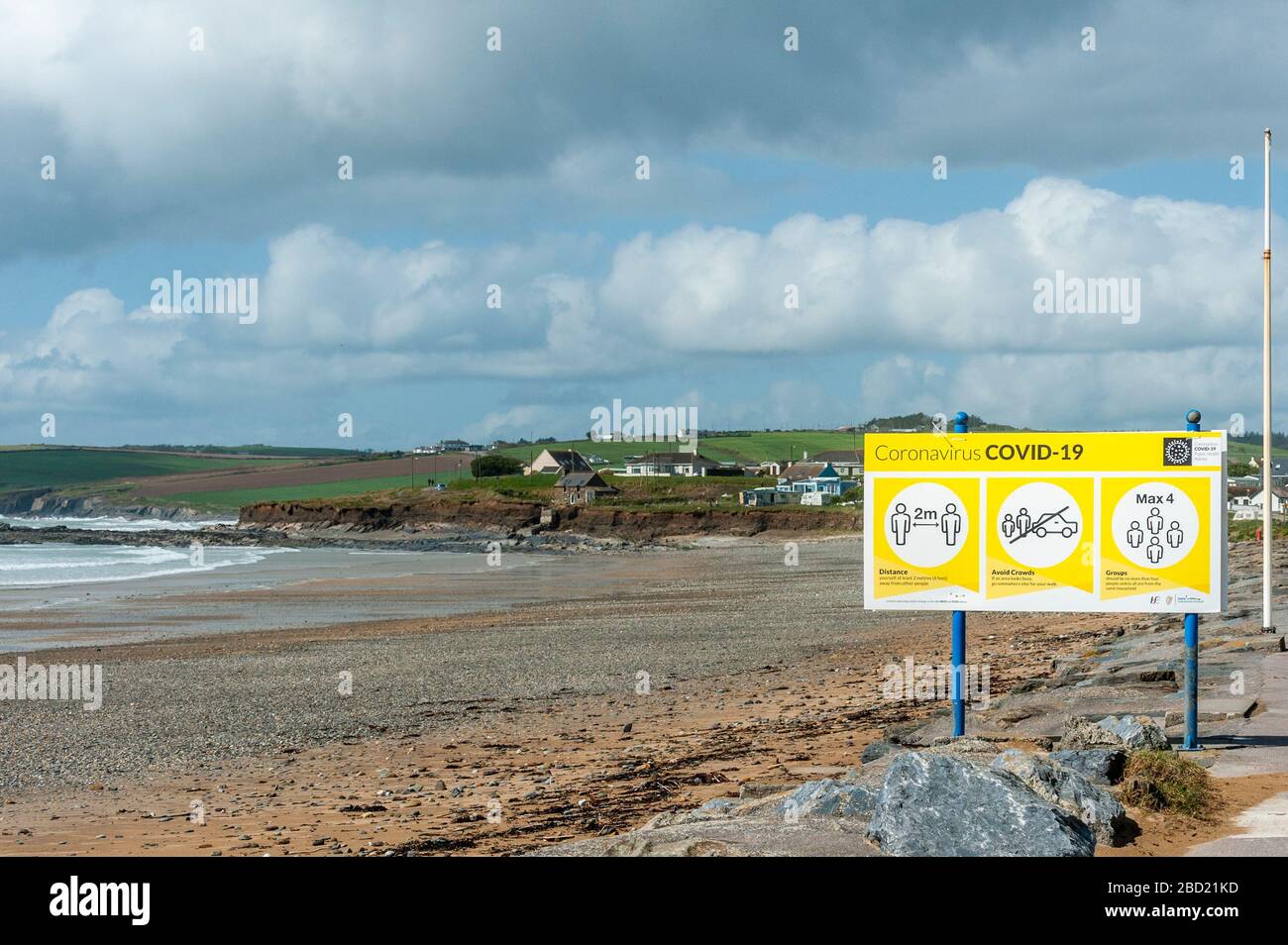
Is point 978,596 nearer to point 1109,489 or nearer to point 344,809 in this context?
point 1109,489

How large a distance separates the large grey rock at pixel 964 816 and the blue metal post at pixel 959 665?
9.95 ft

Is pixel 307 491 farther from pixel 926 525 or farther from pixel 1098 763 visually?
pixel 1098 763

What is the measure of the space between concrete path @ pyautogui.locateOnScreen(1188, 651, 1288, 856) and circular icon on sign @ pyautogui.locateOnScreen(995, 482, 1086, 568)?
1963 millimetres

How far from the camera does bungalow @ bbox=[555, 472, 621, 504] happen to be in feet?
389

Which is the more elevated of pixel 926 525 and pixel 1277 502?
pixel 926 525

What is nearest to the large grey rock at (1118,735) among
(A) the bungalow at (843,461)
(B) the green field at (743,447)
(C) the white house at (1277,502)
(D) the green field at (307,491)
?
(C) the white house at (1277,502)

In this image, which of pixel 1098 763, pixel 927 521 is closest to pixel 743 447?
pixel 927 521

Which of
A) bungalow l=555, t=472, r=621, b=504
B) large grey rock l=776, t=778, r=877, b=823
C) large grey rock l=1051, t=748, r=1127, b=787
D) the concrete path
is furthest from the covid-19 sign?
bungalow l=555, t=472, r=621, b=504

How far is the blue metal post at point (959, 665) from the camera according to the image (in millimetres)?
10305

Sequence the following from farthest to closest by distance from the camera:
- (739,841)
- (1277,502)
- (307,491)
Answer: (307,491), (1277,502), (739,841)

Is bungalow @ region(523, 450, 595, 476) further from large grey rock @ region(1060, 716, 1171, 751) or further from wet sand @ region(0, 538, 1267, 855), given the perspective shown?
large grey rock @ region(1060, 716, 1171, 751)

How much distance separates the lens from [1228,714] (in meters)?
11.6

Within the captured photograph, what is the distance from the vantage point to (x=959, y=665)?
1040cm
